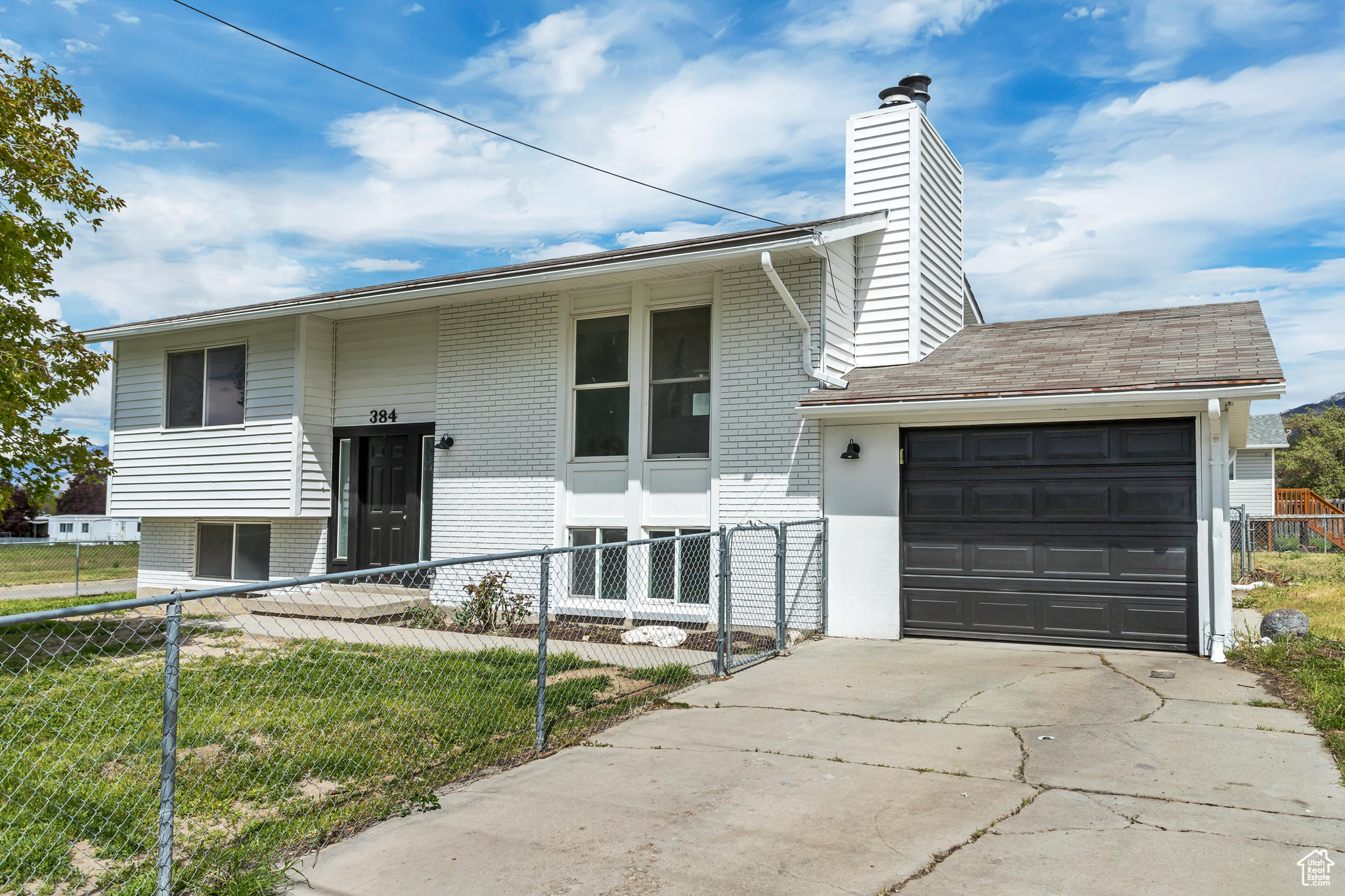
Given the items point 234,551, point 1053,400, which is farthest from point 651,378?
point 234,551

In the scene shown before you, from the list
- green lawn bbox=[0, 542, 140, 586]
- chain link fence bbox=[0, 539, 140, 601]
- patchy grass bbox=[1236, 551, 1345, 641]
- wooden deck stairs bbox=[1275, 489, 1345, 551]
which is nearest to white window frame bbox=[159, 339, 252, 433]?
chain link fence bbox=[0, 539, 140, 601]

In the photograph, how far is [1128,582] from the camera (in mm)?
8648

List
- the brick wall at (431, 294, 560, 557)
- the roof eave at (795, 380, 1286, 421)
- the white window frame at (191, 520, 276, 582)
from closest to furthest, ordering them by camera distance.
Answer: the roof eave at (795, 380, 1286, 421), the brick wall at (431, 294, 560, 557), the white window frame at (191, 520, 276, 582)

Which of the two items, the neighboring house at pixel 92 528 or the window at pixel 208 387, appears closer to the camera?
the window at pixel 208 387

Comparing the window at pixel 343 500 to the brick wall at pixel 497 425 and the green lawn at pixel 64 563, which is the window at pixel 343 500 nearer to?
the brick wall at pixel 497 425

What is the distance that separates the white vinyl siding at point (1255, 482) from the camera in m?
29.8

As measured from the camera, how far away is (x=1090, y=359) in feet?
30.8

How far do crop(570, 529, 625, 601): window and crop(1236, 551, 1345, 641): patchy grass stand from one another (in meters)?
7.19

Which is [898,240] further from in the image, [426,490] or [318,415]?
[318,415]

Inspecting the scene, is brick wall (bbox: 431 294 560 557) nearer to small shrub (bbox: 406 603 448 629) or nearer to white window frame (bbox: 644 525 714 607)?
small shrub (bbox: 406 603 448 629)

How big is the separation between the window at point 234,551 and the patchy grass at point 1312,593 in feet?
43.9

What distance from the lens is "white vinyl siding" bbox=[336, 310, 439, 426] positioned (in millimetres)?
12547

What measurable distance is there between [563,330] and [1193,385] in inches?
272

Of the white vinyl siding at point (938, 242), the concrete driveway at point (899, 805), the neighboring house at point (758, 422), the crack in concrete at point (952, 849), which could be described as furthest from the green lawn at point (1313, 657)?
the white vinyl siding at point (938, 242)
